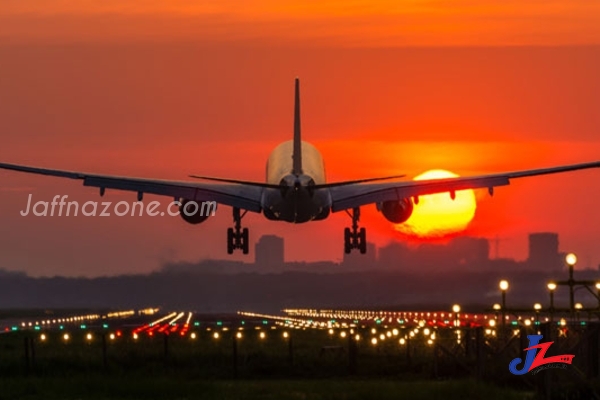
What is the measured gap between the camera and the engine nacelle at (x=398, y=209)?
91.8m

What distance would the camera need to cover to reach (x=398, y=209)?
91.9 metres

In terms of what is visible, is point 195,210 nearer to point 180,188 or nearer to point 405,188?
point 180,188

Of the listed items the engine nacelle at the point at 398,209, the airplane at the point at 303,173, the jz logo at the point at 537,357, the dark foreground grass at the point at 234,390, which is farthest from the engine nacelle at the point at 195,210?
the jz logo at the point at 537,357

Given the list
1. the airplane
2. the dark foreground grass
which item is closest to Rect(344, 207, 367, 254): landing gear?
the airplane

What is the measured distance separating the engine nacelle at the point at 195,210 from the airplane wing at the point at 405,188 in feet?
24.4

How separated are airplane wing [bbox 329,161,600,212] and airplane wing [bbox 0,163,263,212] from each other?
15.4 ft

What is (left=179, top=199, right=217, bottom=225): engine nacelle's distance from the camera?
9019 cm

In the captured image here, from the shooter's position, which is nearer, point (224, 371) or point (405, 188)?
point (224, 371)

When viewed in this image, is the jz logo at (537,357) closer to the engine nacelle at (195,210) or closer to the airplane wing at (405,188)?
the airplane wing at (405,188)

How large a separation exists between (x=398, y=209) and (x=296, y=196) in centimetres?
1309

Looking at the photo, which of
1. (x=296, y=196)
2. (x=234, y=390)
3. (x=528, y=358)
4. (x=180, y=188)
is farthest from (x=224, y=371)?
(x=180, y=188)

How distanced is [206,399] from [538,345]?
35.2 feet

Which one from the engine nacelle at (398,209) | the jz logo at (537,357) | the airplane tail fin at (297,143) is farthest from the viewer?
the engine nacelle at (398,209)

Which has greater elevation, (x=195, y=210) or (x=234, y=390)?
(x=195, y=210)
